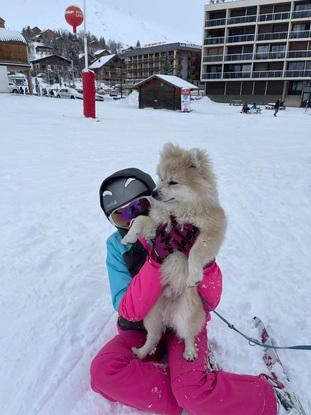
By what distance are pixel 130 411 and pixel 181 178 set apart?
4.94ft

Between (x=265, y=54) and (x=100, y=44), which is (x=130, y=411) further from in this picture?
(x=100, y=44)

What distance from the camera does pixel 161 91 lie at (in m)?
A: 29.7

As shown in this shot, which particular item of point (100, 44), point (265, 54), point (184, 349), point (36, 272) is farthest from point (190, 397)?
point (100, 44)

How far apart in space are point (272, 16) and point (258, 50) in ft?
13.6

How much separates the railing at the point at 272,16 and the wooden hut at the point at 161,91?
21.4 m

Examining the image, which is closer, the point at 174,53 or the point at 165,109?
the point at 165,109

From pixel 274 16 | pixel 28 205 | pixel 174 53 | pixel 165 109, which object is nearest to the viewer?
pixel 28 205

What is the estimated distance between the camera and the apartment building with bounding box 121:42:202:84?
185 ft

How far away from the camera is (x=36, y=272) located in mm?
3375

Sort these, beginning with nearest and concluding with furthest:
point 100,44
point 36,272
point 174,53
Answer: point 36,272
point 174,53
point 100,44

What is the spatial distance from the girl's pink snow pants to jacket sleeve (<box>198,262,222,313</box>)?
1.11 feet

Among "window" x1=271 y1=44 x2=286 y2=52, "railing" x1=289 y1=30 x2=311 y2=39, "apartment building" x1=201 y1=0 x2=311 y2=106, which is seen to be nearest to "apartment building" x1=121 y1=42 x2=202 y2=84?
"apartment building" x1=201 y1=0 x2=311 y2=106

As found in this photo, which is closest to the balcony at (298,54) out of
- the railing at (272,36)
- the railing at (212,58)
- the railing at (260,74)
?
the railing at (260,74)

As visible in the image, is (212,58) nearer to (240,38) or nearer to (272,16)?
(240,38)
